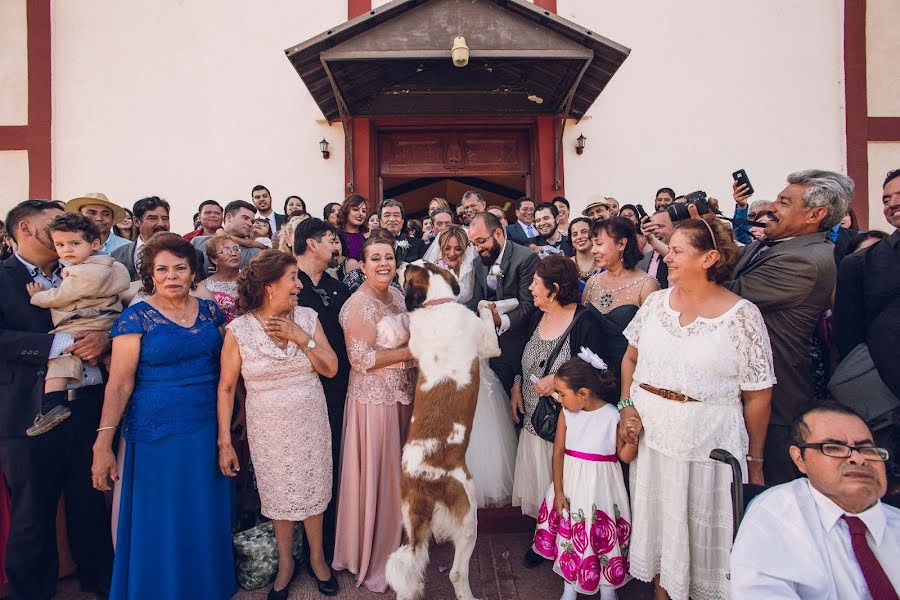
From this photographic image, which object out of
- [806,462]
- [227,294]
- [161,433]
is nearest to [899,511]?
[806,462]

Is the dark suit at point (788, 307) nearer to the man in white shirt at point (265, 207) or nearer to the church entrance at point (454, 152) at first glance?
the church entrance at point (454, 152)

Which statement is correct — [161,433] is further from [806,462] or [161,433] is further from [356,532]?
[806,462]

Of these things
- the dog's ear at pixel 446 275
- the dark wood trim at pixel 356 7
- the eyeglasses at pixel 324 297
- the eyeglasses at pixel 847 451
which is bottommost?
the eyeglasses at pixel 847 451

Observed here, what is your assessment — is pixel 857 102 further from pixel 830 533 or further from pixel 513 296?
pixel 830 533

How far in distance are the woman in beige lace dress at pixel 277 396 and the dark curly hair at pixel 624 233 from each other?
2.18 meters

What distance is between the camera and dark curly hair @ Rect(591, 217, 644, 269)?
3648 millimetres

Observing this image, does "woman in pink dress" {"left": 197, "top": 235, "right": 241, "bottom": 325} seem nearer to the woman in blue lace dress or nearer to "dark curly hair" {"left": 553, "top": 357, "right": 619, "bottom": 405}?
the woman in blue lace dress

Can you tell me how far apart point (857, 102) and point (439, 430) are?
9.34 m

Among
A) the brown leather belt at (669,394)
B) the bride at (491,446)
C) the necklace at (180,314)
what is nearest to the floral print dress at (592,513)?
the brown leather belt at (669,394)

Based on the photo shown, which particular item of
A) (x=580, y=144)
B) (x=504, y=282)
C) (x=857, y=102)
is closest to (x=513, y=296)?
(x=504, y=282)

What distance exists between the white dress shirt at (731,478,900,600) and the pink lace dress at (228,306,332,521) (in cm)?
239

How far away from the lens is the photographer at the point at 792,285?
2.75m

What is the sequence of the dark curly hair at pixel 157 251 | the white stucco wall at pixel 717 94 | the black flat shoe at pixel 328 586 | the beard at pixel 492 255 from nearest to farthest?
the dark curly hair at pixel 157 251 < the black flat shoe at pixel 328 586 < the beard at pixel 492 255 < the white stucco wall at pixel 717 94

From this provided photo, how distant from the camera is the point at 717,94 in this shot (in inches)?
320
